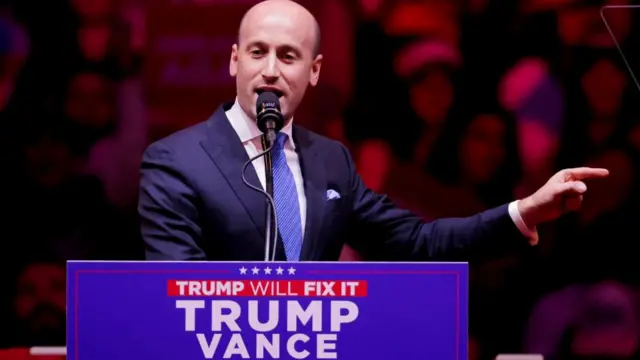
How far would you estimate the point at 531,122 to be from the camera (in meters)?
2.77

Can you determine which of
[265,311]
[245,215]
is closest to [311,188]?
[245,215]

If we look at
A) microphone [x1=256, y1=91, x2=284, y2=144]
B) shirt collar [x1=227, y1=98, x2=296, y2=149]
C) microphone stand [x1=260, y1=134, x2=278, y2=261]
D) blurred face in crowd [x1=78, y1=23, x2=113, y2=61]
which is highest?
blurred face in crowd [x1=78, y1=23, x2=113, y2=61]

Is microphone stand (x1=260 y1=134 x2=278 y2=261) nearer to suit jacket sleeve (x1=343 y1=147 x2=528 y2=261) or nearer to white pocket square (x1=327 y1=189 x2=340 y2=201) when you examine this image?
white pocket square (x1=327 y1=189 x2=340 y2=201)

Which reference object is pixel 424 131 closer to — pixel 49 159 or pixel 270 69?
pixel 270 69

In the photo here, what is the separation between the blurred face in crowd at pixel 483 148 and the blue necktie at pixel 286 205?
0.89m

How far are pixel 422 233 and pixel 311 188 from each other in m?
0.32

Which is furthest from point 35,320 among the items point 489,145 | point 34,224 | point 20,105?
point 489,145

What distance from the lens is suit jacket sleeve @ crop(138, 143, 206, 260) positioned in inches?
75.5

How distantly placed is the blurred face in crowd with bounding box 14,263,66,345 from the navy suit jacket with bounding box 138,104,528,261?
0.84 meters

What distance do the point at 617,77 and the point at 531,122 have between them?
1.03 feet

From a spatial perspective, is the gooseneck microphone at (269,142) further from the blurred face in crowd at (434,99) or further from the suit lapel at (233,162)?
the blurred face in crowd at (434,99)

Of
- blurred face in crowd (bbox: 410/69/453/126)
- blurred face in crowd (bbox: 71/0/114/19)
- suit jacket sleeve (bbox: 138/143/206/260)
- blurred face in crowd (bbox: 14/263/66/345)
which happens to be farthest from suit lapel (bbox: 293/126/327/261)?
blurred face in crowd (bbox: 14/263/66/345)

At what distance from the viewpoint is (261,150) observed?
2102 millimetres

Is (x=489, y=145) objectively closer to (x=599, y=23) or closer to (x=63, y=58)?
(x=599, y=23)
